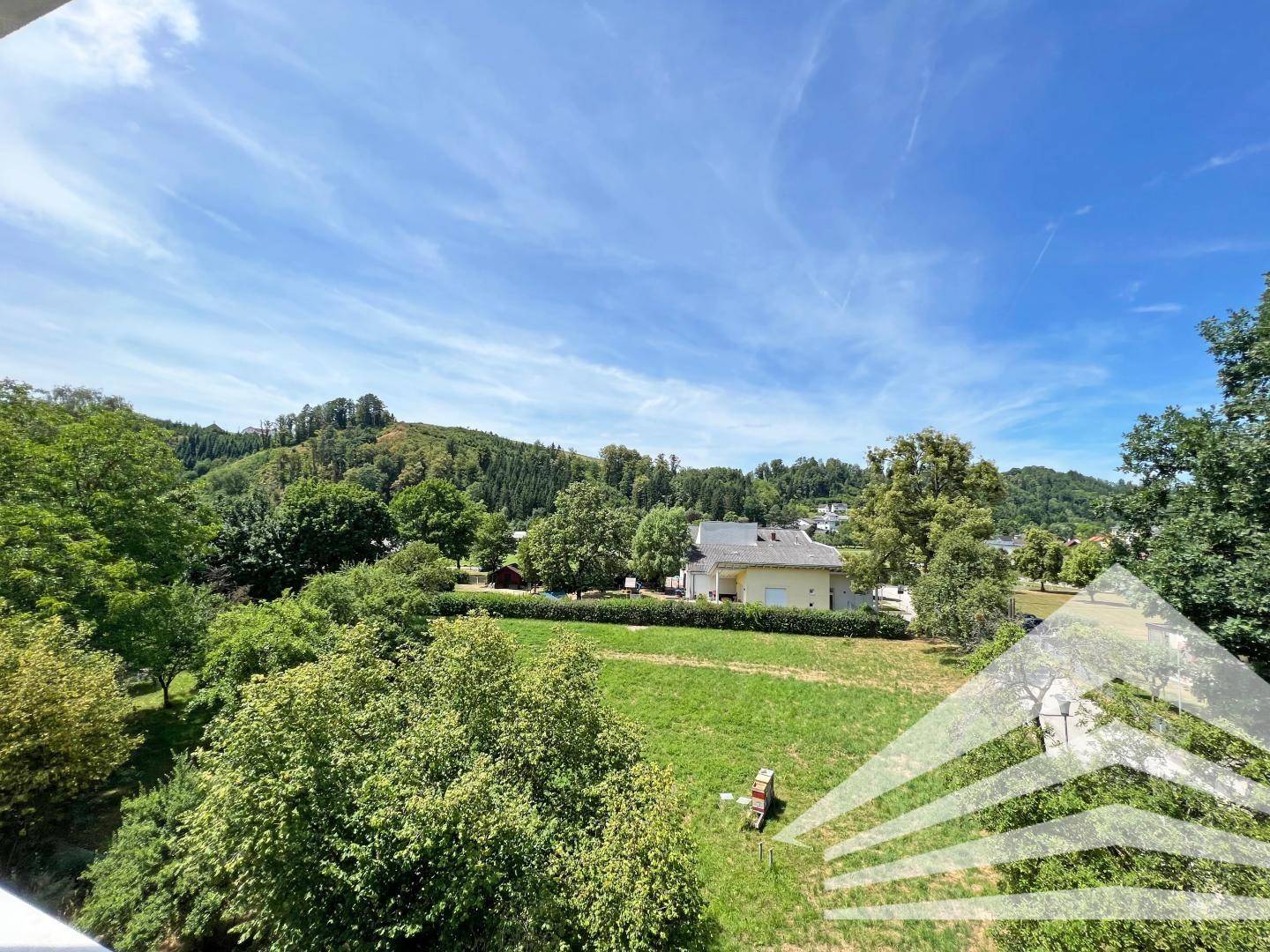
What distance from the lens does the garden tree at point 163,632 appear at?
1237 centimetres

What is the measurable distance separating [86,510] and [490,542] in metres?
33.0

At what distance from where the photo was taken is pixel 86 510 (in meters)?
14.0

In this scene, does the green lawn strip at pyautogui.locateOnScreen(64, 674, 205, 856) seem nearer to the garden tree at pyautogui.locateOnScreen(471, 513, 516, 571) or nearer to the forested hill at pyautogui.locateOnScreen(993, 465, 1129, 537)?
the garden tree at pyautogui.locateOnScreen(471, 513, 516, 571)

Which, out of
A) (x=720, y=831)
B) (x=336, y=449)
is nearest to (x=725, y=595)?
(x=720, y=831)

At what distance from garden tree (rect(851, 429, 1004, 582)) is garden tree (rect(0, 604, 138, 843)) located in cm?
2622

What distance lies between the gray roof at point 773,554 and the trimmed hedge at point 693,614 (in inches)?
162

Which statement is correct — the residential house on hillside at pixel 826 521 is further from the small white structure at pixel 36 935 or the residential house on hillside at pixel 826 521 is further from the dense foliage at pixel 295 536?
the small white structure at pixel 36 935

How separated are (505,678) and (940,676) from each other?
16899 mm

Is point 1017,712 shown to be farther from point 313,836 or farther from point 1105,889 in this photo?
point 313,836

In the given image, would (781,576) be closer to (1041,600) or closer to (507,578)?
(507,578)

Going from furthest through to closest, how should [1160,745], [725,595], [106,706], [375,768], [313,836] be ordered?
[725,595] → [106,706] → [375,768] → [313,836] → [1160,745]

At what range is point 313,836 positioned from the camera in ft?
20.6

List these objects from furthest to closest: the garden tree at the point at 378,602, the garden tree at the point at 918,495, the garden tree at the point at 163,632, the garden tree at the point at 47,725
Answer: the garden tree at the point at 918,495
the garden tree at the point at 378,602
the garden tree at the point at 163,632
the garden tree at the point at 47,725

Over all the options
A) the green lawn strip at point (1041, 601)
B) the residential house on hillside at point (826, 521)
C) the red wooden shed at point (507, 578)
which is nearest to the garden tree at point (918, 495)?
the green lawn strip at point (1041, 601)
